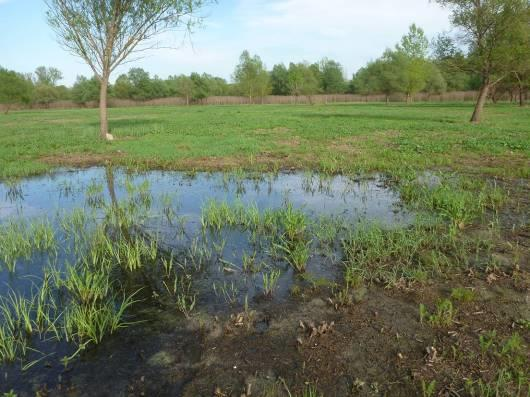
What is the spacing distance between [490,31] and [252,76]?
6924cm

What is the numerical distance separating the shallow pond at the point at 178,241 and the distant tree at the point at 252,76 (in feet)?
266

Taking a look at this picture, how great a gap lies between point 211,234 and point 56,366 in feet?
12.3

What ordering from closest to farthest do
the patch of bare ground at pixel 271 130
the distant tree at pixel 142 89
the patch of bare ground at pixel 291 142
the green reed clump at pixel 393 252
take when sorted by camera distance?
the green reed clump at pixel 393 252 < the patch of bare ground at pixel 291 142 < the patch of bare ground at pixel 271 130 < the distant tree at pixel 142 89

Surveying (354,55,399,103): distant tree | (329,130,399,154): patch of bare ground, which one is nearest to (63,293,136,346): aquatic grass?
(329,130,399,154): patch of bare ground

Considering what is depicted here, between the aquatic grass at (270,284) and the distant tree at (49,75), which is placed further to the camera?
the distant tree at (49,75)

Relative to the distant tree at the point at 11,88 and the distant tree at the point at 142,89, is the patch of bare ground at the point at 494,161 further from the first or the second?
the distant tree at the point at 142,89

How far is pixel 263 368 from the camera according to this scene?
3.67 m

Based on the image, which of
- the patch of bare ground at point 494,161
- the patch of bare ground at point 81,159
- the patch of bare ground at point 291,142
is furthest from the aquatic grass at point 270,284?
the patch of bare ground at point 291,142

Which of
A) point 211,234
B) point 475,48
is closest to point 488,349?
point 211,234

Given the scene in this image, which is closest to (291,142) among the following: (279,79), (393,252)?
(393,252)

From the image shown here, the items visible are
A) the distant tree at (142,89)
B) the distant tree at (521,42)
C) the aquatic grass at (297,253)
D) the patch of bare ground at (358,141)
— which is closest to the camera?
the aquatic grass at (297,253)

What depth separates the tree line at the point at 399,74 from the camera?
75.0 ft

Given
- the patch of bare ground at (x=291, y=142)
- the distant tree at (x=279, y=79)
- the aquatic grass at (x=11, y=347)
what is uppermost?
the distant tree at (x=279, y=79)

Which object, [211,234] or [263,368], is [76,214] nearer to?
[211,234]
